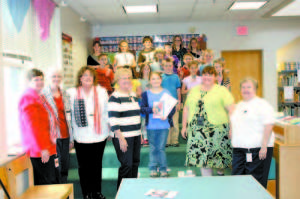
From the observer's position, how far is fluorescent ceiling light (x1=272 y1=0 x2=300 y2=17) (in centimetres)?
593

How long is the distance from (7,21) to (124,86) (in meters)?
1.71

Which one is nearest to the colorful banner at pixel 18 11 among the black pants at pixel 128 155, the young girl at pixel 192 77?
the black pants at pixel 128 155

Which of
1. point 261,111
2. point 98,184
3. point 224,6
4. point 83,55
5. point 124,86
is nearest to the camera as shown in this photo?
point 261,111

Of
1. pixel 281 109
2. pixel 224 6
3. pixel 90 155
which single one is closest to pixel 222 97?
pixel 90 155

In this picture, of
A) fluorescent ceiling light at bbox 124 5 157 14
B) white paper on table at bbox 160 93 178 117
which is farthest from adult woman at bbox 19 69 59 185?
fluorescent ceiling light at bbox 124 5 157 14

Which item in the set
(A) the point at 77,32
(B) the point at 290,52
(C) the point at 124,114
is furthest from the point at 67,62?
(B) the point at 290,52

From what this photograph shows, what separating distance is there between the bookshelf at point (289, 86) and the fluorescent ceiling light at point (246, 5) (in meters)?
1.98

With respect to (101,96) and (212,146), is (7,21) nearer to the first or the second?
(101,96)

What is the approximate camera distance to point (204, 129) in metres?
2.88

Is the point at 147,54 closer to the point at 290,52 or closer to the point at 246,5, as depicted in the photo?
the point at 246,5

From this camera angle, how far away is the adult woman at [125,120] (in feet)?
8.95

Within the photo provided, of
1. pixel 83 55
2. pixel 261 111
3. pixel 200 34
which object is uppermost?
pixel 200 34

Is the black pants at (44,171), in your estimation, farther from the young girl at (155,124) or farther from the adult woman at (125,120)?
the young girl at (155,124)

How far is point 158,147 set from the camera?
3100 mm
